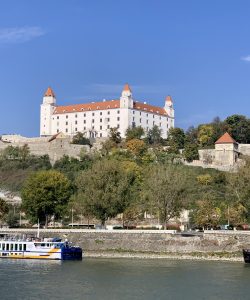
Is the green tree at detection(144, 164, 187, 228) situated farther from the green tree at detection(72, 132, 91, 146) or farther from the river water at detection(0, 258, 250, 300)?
the green tree at detection(72, 132, 91, 146)

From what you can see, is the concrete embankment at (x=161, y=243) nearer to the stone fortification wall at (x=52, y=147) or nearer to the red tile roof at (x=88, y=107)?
the stone fortification wall at (x=52, y=147)

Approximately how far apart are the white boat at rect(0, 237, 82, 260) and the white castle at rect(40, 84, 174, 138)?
61510 millimetres

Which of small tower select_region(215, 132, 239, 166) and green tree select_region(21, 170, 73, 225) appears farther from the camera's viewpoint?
small tower select_region(215, 132, 239, 166)

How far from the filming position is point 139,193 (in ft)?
198

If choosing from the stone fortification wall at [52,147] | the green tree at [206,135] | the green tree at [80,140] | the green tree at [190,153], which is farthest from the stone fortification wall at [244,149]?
the green tree at [80,140]

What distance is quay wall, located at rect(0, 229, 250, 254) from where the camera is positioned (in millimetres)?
47250

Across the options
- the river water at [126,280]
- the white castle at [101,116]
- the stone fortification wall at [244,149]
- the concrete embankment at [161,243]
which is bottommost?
the river water at [126,280]

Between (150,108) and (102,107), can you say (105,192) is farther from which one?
(150,108)

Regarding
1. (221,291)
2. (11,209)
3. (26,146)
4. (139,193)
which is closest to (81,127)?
(26,146)

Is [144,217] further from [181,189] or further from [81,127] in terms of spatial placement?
[81,127]

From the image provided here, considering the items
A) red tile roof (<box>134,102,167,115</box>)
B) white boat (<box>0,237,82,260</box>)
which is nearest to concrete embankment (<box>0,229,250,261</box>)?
white boat (<box>0,237,82,260</box>)

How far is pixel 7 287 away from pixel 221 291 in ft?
35.2

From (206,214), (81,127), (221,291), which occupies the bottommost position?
(221,291)

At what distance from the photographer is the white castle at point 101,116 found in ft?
373
